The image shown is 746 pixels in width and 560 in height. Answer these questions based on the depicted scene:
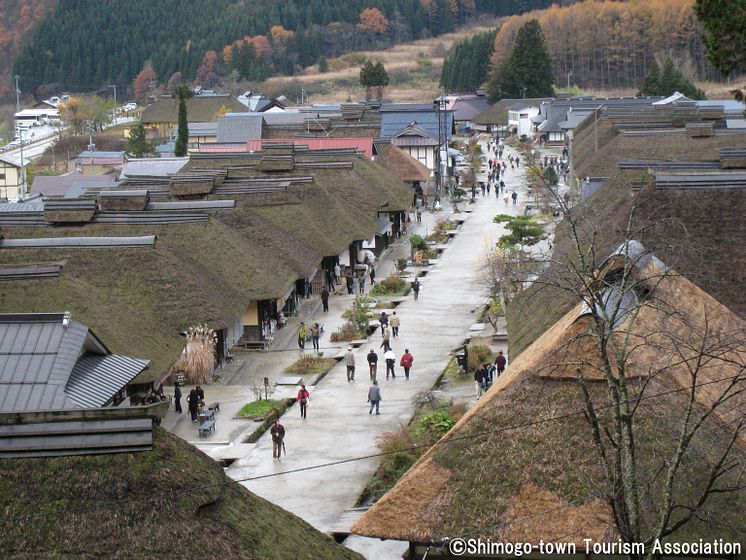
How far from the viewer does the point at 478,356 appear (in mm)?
31984

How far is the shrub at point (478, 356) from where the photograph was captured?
104 feet

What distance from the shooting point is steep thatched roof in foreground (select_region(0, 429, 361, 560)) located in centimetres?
1260

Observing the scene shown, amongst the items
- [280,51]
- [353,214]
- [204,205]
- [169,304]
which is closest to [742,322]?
[169,304]

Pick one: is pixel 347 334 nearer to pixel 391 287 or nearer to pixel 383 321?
pixel 383 321

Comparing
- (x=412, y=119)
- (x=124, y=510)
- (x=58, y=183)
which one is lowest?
(x=58, y=183)

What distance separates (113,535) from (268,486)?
10.4 meters

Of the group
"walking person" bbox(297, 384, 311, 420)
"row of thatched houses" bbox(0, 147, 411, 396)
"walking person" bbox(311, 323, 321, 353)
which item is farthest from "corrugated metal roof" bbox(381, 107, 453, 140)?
"walking person" bbox(297, 384, 311, 420)

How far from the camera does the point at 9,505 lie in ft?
41.7

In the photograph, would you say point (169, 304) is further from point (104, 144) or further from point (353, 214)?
point (104, 144)

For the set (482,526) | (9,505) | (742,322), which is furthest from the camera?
(742,322)

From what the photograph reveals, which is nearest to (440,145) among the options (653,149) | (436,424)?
(653,149)

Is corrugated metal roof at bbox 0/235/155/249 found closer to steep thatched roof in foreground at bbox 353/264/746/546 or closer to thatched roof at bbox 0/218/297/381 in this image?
thatched roof at bbox 0/218/297/381

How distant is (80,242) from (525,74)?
95.1 meters

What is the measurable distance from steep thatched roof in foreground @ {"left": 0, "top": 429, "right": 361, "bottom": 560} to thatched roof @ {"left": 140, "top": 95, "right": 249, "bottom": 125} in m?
93.5
